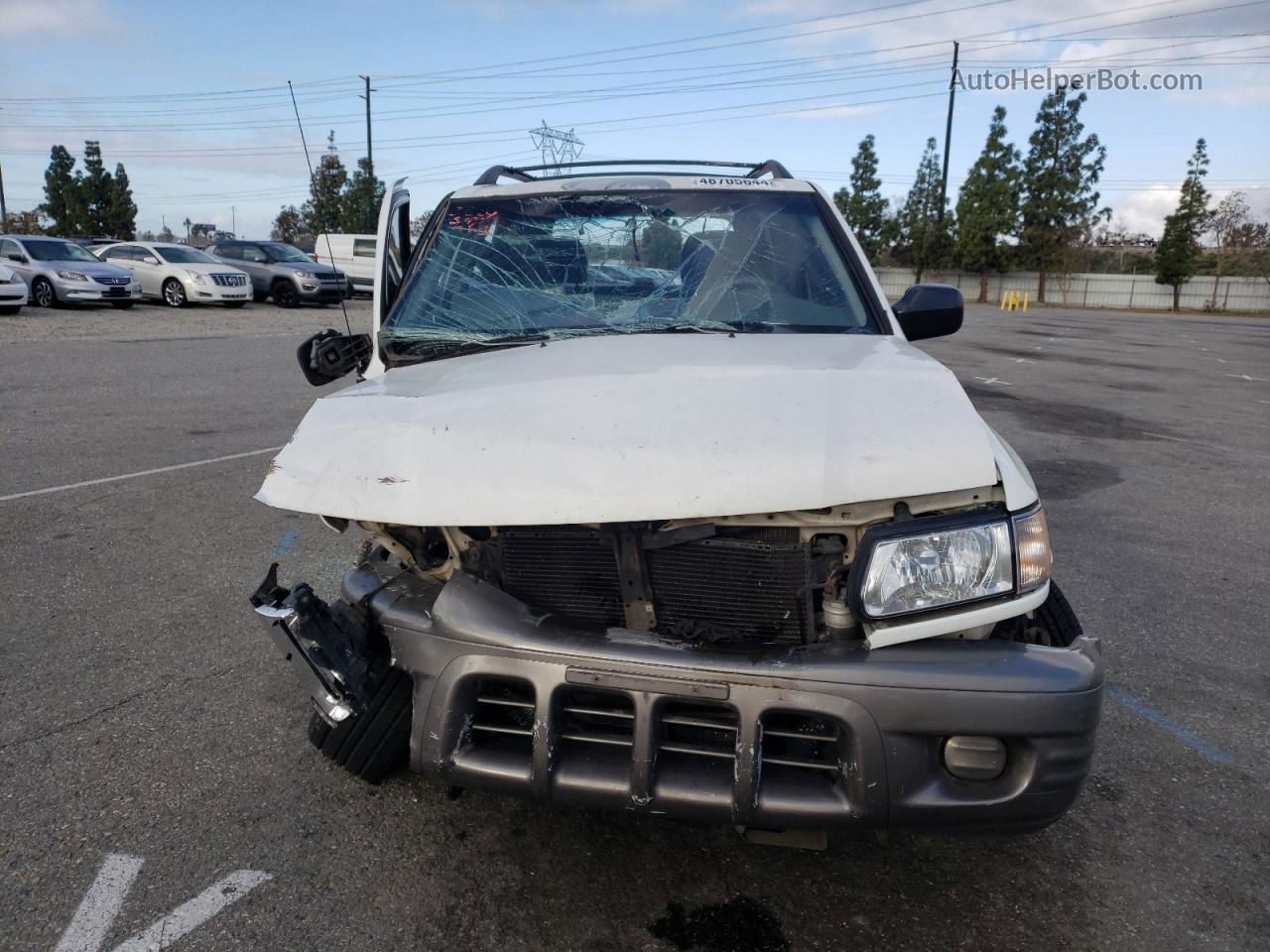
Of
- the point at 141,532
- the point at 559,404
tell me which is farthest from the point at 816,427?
the point at 141,532

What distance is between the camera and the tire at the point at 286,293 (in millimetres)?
23469

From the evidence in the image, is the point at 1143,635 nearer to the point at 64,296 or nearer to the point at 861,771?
the point at 861,771

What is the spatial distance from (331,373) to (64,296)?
64.8 ft

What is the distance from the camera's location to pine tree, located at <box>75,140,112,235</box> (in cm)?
5025

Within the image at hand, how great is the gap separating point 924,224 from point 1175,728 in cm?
5787

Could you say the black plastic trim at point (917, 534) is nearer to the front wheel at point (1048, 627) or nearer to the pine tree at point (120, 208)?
the front wheel at point (1048, 627)

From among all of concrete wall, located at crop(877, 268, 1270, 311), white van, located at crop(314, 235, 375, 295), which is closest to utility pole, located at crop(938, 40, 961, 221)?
concrete wall, located at crop(877, 268, 1270, 311)

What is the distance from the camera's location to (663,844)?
8.38 ft

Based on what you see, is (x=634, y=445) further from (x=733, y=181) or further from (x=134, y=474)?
(x=134, y=474)

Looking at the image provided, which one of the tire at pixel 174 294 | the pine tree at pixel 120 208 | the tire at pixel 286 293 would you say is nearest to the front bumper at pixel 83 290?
the tire at pixel 174 294

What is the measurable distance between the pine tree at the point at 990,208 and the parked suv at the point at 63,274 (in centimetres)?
4631

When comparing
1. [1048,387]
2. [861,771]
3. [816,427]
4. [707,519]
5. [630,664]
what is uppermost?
[816,427]

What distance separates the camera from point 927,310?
3.56 meters

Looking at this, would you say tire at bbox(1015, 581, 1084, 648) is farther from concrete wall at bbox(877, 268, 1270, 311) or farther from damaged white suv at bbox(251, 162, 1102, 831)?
concrete wall at bbox(877, 268, 1270, 311)
